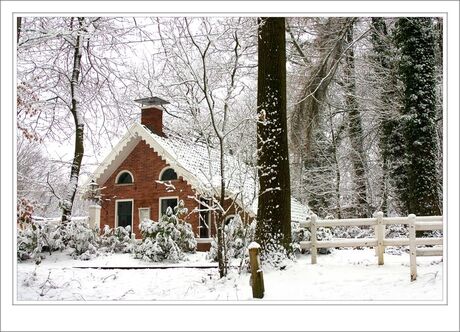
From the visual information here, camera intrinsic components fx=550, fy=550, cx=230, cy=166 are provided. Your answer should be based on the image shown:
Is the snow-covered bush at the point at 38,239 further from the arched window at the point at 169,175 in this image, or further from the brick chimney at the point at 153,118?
the brick chimney at the point at 153,118

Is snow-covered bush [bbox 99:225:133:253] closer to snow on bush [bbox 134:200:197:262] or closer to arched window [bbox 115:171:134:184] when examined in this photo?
snow on bush [bbox 134:200:197:262]

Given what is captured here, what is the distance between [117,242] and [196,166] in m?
2.84

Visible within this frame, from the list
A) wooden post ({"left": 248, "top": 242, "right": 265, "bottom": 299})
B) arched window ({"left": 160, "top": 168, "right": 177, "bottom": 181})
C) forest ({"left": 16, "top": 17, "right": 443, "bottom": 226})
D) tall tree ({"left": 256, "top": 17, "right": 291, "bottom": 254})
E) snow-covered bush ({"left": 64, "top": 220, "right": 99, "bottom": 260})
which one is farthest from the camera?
arched window ({"left": 160, "top": 168, "right": 177, "bottom": 181})

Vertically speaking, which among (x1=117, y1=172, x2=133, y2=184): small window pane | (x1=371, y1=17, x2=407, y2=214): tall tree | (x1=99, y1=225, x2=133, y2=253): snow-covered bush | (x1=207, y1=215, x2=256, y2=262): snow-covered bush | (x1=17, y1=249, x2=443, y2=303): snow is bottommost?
(x1=17, y1=249, x2=443, y2=303): snow

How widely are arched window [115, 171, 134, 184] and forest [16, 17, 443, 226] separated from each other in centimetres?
138

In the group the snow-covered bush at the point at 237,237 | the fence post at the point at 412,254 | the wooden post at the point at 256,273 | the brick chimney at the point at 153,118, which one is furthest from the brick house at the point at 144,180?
the fence post at the point at 412,254

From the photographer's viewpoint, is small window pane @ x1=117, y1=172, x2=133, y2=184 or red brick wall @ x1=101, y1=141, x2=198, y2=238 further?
small window pane @ x1=117, y1=172, x2=133, y2=184

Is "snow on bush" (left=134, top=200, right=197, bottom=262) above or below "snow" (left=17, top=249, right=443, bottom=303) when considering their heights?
above

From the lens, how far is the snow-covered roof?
7988 mm

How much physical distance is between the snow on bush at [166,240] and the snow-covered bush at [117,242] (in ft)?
3.09

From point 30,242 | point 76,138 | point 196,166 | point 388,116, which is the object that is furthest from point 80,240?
point 388,116

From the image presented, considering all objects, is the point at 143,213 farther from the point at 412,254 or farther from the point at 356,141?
the point at 412,254

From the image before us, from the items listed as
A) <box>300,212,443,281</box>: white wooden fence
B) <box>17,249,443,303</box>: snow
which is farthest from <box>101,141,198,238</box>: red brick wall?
<box>300,212,443,281</box>: white wooden fence

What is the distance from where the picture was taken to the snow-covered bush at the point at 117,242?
34.8ft
